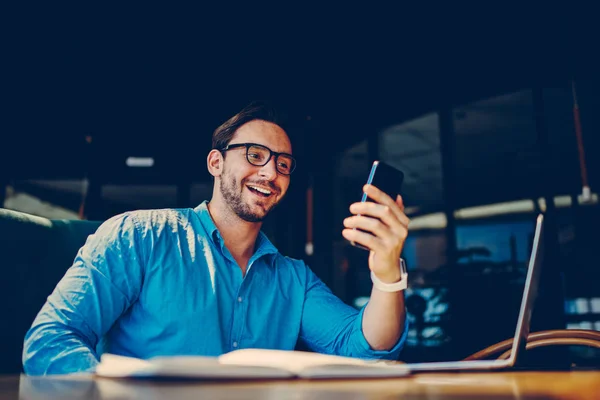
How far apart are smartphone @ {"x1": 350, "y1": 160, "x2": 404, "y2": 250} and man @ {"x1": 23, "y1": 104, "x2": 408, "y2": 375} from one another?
0.12ft

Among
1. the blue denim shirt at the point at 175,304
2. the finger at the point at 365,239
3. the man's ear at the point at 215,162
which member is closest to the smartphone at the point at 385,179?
the finger at the point at 365,239

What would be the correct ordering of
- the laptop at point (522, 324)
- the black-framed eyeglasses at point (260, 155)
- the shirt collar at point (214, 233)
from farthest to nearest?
the black-framed eyeglasses at point (260, 155), the shirt collar at point (214, 233), the laptop at point (522, 324)

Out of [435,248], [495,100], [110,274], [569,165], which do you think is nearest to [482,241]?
[435,248]

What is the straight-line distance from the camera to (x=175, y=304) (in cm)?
144

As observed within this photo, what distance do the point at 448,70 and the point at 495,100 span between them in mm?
773

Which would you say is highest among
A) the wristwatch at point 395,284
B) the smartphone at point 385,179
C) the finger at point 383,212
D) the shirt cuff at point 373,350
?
the smartphone at point 385,179

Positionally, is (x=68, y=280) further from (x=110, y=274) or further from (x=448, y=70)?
(x=448, y=70)

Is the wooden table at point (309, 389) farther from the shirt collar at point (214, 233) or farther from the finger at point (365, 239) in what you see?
the shirt collar at point (214, 233)

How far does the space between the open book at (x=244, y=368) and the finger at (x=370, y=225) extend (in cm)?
44

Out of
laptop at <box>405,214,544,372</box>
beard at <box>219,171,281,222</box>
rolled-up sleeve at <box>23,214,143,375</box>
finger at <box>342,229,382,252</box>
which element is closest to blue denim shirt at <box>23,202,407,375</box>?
rolled-up sleeve at <box>23,214,143,375</box>

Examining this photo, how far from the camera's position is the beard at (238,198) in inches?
69.3

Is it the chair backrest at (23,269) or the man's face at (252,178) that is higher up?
the man's face at (252,178)

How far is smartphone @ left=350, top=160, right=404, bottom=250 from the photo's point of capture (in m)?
1.22

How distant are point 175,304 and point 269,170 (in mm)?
616
